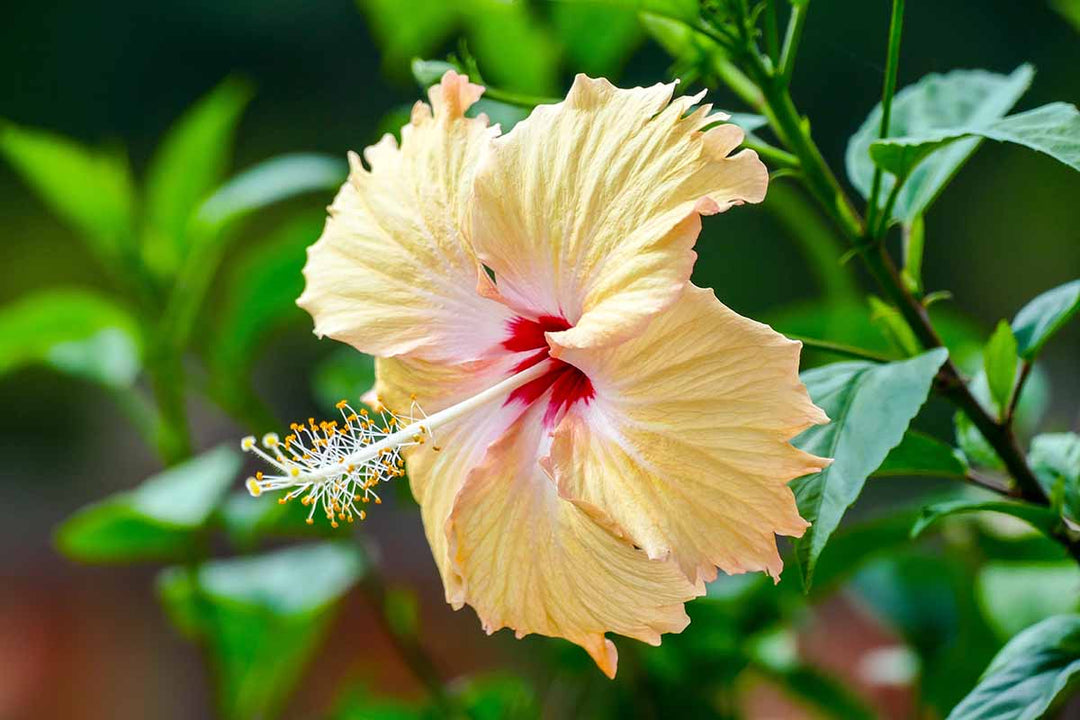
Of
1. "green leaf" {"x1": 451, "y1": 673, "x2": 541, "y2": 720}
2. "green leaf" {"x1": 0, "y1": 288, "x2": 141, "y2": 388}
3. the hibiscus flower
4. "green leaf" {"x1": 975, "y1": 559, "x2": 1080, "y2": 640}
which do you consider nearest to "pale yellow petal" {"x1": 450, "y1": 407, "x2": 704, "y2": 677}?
the hibiscus flower

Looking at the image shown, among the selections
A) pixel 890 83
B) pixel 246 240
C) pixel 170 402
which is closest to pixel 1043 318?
pixel 890 83

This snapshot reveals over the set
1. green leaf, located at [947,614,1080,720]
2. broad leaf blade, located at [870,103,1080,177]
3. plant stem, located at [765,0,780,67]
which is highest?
plant stem, located at [765,0,780,67]

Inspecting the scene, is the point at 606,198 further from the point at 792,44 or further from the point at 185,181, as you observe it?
the point at 185,181

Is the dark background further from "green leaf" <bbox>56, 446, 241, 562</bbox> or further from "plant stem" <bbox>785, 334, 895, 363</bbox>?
"plant stem" <bbox>785, 334, 895, 363</bbox>

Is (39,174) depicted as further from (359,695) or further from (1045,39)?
(1045,39)

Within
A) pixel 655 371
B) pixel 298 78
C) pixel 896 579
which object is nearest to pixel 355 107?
pixel 298 78

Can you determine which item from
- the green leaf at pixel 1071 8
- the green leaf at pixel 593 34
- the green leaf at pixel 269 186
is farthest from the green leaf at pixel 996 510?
the green leaf at pixel 269 186
